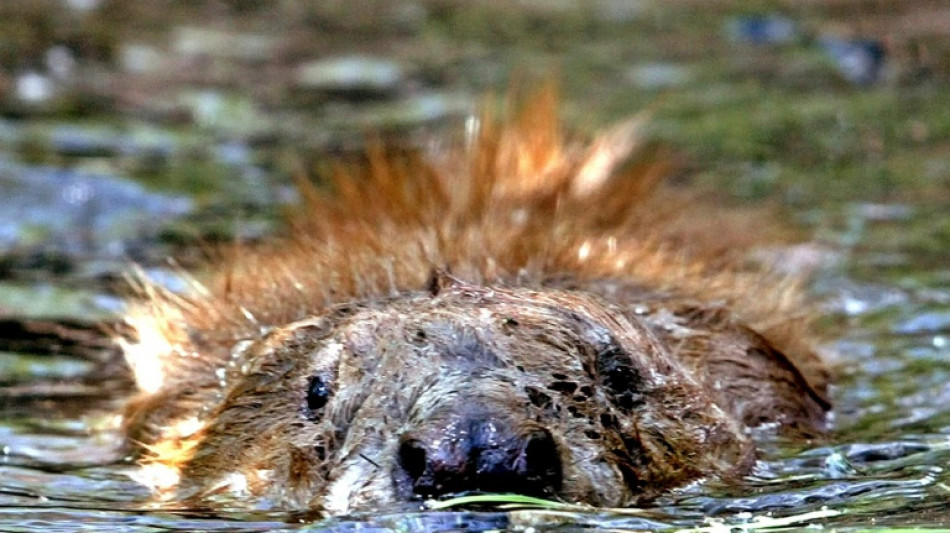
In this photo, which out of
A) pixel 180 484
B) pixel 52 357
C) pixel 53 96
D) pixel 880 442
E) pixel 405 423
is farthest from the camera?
pixel 53 96

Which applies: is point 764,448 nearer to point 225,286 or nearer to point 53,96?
point 225,286

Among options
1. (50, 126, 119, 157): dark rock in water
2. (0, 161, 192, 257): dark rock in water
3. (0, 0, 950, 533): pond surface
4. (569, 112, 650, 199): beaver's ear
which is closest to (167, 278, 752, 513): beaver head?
(0, 0, 950, 533): pond surface

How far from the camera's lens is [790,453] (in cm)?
518

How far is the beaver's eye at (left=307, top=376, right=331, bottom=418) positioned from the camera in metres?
4.52

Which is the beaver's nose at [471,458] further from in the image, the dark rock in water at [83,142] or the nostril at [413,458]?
the dark rock in water at [83,142]

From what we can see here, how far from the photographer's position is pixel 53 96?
10.8m

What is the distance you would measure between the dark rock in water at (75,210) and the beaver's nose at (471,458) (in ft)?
14.4

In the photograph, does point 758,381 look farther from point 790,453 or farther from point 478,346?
point 478,346

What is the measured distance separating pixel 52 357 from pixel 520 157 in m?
1.98

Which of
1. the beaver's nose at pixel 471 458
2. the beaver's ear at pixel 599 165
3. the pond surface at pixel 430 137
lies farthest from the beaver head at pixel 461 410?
the beaver's ear at pixel 599 165

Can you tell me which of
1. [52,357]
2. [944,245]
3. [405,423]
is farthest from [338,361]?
[944,245]

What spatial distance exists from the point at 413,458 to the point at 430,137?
247 inches

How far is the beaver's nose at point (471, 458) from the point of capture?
3855 mm

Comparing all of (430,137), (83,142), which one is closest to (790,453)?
(430,137)
